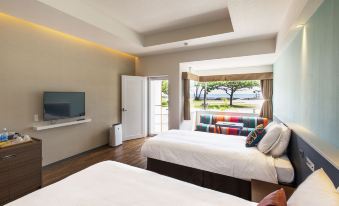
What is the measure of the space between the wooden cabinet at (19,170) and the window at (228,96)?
437cm

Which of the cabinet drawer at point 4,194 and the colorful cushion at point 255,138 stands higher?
the colorful cushion at point 255,138

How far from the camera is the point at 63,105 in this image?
3.30 m

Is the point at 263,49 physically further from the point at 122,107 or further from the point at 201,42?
the point at 122,107

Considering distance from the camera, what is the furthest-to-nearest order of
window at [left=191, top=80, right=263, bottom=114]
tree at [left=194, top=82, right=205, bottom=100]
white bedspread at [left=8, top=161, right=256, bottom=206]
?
tree at [left=194, top=82, right=205, bottom=100] → window at [left=191, top=80, right=263, bottom=114] → white bedspread at [left=8, top=161, right=256, bottom=206]

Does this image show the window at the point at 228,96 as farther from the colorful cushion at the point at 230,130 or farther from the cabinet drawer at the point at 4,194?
the cabinet drawer at the point at 4,194

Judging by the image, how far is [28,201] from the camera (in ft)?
3.76

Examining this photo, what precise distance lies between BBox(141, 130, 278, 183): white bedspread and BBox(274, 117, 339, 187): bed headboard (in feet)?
0.79

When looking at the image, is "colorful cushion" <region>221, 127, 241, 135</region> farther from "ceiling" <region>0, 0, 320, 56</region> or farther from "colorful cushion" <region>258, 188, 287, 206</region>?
"colorful cushion" <region>258, 188, 287, 206</region>

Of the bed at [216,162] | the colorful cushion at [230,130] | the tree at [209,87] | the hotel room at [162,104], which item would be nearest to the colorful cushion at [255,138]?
the hotel room at [162,104]

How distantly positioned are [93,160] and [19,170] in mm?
1371

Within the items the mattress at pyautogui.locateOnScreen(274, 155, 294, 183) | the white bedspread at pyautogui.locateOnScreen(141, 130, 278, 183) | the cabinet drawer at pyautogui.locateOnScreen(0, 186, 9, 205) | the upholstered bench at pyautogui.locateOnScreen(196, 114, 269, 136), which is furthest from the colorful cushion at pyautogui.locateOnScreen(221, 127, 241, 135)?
the cabinet drawer at pyautogui.locateOnScreen(0, 186, 9, 205)

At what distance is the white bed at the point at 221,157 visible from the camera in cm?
193

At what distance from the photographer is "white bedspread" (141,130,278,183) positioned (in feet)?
6.51

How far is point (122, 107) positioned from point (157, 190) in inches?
148
